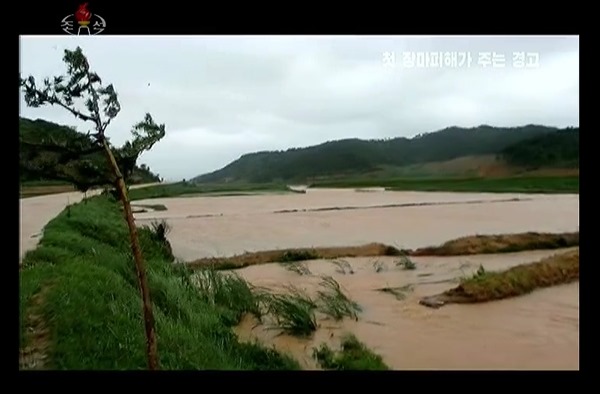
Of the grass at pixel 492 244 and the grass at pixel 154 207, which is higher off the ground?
the grass at pixel 154 207

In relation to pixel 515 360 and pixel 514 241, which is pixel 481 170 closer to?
pixel 514 241

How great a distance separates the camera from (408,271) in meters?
2.48

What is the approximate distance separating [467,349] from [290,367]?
781 millimetres

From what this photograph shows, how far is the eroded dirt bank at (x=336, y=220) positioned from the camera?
96.6 inches

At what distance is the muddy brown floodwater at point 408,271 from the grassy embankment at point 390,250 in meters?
0.03

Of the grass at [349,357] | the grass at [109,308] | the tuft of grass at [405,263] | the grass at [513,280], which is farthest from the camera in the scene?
the tuft of grass at [405,263]

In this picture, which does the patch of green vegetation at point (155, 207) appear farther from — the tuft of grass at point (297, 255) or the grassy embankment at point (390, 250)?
the tuft of grass at point (297, 255)

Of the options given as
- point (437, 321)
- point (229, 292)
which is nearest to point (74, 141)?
point (229, 292)

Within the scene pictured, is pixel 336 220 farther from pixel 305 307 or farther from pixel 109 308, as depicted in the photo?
pixel 109 308

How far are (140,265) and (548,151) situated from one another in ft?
6.37
